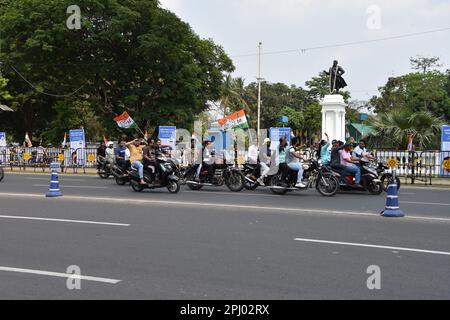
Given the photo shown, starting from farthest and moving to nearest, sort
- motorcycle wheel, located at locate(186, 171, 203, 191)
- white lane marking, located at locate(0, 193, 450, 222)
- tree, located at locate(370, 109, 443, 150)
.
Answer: tree, located at locate(370, 109, 443, 150) → motorcycle wheel, located at locate(186, 171, 203, 191) → white lane marking, located at locate(0, 193, 450, 222)

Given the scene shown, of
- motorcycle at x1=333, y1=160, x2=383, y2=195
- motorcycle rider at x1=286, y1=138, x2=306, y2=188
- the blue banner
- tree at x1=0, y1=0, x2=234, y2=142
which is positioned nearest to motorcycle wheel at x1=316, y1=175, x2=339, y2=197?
motorcycle rider at x1=286, y1=138, x2=306, y2=188

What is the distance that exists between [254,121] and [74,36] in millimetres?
26773

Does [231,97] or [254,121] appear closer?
[231,97]

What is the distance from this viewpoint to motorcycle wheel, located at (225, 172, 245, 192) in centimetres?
1608

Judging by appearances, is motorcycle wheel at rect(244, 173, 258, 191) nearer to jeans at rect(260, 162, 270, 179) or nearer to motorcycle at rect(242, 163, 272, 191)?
motorcycle at rect(242, 163, 272, 191)

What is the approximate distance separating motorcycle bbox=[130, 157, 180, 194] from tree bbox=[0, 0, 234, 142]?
52.0 feet

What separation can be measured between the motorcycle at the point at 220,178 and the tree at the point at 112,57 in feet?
50.0

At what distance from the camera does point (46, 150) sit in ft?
95.0

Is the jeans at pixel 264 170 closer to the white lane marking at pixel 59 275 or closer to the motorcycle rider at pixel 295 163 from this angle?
the motorcycle rider at pixel 295 163

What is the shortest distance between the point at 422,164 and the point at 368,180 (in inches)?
273

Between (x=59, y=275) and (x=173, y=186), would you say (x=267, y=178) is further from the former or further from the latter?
(x=59, y=275)
